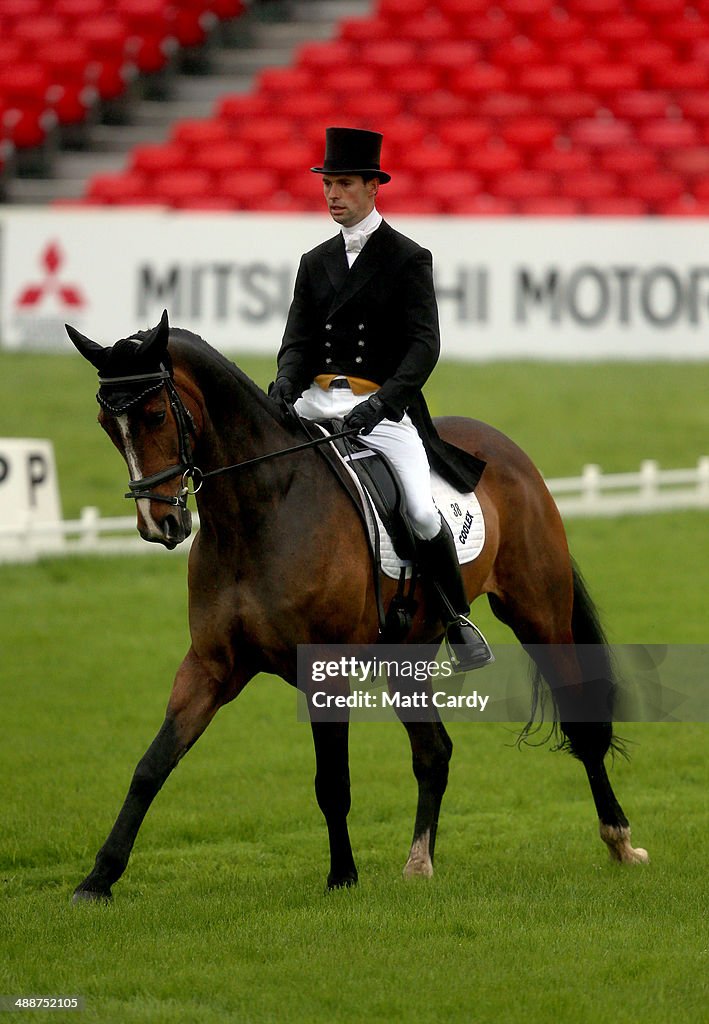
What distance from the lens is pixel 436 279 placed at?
18.7 m

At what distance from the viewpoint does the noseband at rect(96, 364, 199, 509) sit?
579 cm

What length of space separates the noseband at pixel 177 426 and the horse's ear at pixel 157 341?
0.08 meters

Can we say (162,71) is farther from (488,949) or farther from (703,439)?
(488,949)

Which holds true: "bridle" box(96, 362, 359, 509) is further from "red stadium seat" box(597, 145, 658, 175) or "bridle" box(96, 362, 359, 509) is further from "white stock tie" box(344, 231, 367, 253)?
"red stadium seat" box(597, 145, 658, 175)

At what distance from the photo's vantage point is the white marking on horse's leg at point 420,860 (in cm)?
692

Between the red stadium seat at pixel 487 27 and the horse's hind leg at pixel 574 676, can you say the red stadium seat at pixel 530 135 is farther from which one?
the horse's hind leg at pixel 574 676

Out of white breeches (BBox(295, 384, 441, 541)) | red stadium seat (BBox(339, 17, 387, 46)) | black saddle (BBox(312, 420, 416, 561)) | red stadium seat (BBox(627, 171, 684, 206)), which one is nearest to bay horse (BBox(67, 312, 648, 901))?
black saddle (BBox(312, 420, 416, 561))

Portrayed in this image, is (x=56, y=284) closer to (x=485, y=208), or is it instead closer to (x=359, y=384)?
(x=485, y=208)

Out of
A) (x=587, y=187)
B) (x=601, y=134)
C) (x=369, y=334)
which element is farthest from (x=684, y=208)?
(x=369, y=334)

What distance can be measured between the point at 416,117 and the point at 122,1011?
2021 centimetres

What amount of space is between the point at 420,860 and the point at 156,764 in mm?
1371

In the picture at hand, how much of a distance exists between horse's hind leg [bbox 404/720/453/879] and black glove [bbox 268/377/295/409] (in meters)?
1.63

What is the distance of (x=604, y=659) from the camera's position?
784 cm

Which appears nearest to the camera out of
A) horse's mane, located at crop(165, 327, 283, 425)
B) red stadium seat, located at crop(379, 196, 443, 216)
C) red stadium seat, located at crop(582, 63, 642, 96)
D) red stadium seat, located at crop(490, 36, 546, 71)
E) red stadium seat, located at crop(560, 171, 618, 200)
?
horse's mane, located at crop(165, 327, 283, 425)
